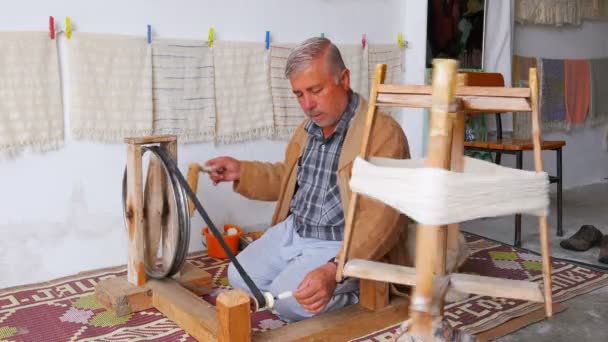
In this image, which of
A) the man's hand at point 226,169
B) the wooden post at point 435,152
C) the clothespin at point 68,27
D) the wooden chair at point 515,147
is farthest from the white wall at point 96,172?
the wooden post at point 435,152

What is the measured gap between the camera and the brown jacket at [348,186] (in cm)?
204

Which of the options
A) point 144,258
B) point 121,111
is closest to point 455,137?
point 144,258

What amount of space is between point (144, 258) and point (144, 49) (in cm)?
110

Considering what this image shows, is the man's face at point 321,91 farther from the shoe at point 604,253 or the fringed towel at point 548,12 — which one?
the fringed towel at point 548,12

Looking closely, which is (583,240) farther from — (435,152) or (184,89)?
(435,152)

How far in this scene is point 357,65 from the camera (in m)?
3.80

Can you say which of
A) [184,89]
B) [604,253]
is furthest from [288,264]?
[604,253]

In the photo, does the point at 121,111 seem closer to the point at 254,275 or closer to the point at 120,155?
the point at 120,155

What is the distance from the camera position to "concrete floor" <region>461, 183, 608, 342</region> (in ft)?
7.59

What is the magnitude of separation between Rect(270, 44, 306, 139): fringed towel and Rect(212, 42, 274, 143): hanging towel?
1.4 inches

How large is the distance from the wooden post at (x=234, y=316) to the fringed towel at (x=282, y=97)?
177cm

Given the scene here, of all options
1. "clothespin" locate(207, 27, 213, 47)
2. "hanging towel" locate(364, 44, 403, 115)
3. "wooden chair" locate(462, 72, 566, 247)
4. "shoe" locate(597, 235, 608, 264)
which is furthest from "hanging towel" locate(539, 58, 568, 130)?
"clothespin" locate(207, 27, 213, 47)

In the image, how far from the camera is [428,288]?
4.20ft

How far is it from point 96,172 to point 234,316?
4.70 ft
